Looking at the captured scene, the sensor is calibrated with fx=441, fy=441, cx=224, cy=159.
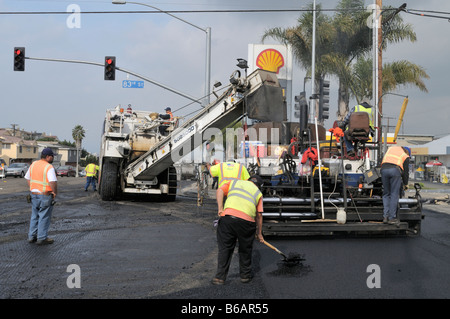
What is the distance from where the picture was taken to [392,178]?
762 cm

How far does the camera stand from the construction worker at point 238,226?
507cm

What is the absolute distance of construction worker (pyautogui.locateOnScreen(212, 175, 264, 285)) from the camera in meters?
5.07

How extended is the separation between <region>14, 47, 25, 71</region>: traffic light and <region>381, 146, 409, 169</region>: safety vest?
16303 millimetres

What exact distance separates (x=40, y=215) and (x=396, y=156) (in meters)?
6.17

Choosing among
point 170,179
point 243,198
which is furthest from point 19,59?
point 243,198

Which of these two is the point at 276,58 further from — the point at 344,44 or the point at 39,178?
the point at 39,178

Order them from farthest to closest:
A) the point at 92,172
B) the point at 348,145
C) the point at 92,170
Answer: the point at 92,172 < the point at 92,170 < the point at 348,145

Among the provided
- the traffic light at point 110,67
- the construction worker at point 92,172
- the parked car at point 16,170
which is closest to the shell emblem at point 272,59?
the traffic light at point 110,67

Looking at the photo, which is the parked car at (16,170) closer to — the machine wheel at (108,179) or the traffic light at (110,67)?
the traffic light at (110,67)

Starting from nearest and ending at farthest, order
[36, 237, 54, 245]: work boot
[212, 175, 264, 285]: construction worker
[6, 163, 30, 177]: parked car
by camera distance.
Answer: [212, 175, 264, 285]: construction worker < [36, 237, 54, 245]: work boot < [6, 163, 30, 177]: parked car

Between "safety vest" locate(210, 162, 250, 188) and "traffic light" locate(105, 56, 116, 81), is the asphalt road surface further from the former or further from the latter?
"traffic light" locate(105, 56, 116, 81)

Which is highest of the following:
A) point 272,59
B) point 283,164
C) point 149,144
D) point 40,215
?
point 272,59

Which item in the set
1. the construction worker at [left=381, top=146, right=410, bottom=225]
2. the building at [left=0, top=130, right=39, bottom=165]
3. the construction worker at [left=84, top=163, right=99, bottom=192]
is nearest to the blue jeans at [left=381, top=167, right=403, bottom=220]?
the construction worker at [left=381, top=146, right=410, bottom=225]

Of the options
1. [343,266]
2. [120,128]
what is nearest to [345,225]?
[343,266]
